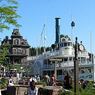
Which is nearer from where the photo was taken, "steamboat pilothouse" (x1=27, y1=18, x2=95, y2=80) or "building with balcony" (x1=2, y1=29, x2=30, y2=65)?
"steamboat pilothouse" (x1=27, y1=18, x2=95, y2=80)

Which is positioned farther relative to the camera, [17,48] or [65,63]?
[17,48]

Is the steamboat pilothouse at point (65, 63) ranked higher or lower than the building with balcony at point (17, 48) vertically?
lower

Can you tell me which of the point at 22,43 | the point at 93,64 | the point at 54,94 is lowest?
the point at 54,94

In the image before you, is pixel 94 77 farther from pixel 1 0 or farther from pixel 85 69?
pixel 1 0

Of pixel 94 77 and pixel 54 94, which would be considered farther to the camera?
pixel 94 77

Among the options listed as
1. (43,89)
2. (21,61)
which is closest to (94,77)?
(43,89)

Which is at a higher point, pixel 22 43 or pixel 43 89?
pixel 22 43

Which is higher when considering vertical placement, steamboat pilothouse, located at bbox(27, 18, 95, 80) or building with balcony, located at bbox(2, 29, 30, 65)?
building with balcony, located at bbox(2, 29, 30, 65)

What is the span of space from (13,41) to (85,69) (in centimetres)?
4712

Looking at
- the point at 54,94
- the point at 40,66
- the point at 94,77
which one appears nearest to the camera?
the point at 54,94

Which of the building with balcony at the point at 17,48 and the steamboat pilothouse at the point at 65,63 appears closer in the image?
the steamboat pilothouse at the point at 65,63

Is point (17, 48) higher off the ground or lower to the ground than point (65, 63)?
higher

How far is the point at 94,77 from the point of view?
3575cm

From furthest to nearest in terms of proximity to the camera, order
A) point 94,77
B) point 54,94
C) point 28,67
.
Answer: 1. point 28,67
2. point 94,77
3. point 54,94
